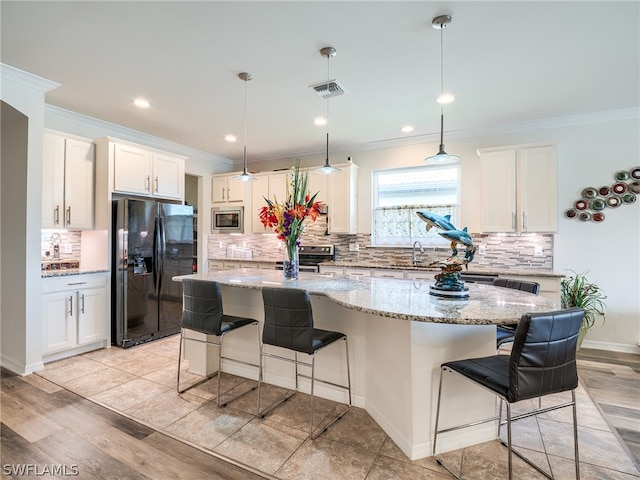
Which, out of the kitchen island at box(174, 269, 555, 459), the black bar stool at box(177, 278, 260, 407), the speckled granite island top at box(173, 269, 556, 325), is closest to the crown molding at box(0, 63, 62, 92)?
the black bar stool at box(177, 278, 260, 407)

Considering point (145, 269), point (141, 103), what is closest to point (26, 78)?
point (141, 103)

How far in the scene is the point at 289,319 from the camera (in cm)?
221

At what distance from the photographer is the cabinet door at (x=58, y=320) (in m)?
3.33

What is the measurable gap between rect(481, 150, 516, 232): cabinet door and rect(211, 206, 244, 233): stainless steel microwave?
382 cm

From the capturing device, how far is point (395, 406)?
2.09 m

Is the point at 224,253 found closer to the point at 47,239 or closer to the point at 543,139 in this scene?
the point at 47,239

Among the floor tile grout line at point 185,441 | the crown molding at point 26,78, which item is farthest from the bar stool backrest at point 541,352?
the crown molding at point 26,78

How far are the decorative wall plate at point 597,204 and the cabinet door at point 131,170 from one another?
548cm

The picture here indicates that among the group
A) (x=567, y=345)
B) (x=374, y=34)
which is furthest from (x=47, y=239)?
(x=567, y=345)

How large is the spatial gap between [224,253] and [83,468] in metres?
4.55

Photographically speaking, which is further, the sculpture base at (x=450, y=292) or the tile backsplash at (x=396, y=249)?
the tile backsplash at (x=396, y=249)

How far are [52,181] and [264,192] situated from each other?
9.43 feet

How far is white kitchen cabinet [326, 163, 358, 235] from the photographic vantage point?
5055 mm

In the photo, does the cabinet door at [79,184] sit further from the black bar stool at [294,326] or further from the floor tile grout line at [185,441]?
the black bar stool at [294,326]
